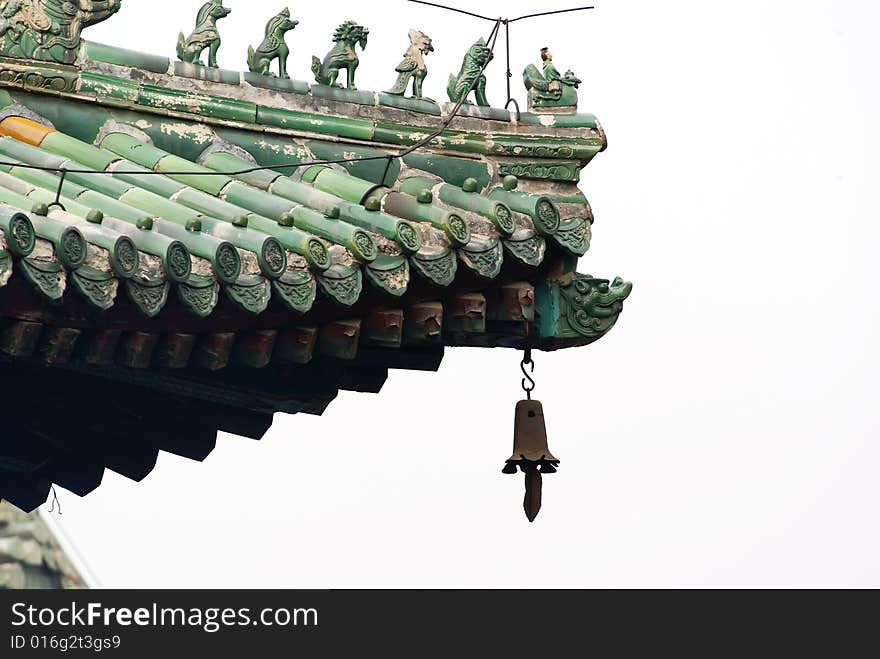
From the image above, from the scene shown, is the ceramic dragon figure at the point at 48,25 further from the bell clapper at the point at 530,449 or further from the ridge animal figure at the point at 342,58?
the bell clapper at the point at 530,449

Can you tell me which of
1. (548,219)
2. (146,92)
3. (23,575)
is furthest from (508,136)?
(23,575)

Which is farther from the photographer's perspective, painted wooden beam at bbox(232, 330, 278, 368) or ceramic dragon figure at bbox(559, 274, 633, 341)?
ceramic dragon figure at bbox(559, 274, 633, 341)

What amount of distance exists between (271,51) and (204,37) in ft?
1.12

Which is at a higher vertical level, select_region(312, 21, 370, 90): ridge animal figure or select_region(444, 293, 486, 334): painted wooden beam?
select_region(312, 21, 370, 90): ridge animal figure

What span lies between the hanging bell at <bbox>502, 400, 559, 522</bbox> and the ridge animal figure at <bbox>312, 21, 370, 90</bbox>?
5.66 feet

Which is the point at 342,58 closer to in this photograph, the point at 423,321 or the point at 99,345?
the point at 423,321

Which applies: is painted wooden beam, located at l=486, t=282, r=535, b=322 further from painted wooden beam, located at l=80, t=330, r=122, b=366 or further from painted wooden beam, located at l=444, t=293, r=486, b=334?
painted wooden beam, located at l=80, t=330, r=122, b=366

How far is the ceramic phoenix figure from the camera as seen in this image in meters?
12.4

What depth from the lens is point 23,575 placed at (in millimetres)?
18422

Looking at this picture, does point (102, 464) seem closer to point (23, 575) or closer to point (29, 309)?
point (29, 309)

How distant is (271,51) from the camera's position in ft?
39.8

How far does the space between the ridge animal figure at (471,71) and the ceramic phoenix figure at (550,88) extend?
0.25 m

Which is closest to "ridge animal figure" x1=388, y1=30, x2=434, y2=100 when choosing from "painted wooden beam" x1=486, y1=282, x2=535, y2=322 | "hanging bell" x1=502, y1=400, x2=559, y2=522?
"painted wooden beam" x1=486, y1=282, x2=535, y2=322

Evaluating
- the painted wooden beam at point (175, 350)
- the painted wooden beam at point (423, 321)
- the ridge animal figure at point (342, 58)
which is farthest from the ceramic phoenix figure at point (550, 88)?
the painted wooden beam at point (175, 350)
